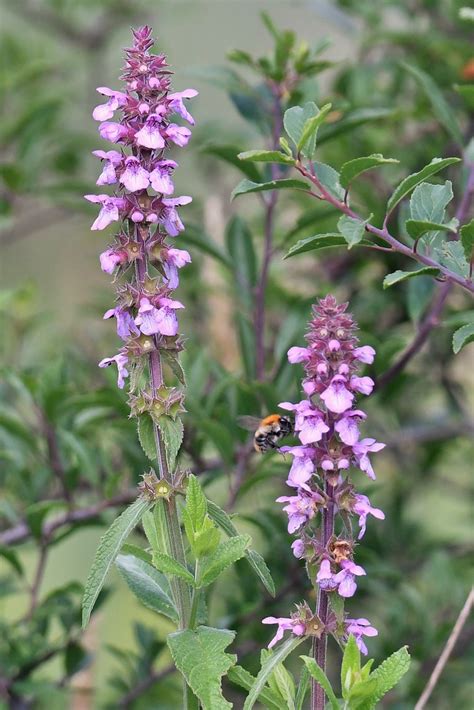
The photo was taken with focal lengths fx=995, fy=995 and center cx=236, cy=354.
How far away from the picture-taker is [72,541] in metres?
2.44

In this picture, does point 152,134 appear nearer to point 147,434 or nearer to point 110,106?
point 110,106

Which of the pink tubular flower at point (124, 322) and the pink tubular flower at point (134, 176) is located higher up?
the pink tubular flower at point (134, 176)

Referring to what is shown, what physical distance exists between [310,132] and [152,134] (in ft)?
0.53

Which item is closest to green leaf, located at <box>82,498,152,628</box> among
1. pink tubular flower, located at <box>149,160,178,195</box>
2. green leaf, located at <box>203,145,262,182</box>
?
pink tubular flower, located at <box>149,160,178,195</box>

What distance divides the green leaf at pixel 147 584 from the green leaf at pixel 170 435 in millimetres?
117

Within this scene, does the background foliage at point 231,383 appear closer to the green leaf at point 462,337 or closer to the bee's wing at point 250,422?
the bee's wing at point 250,422

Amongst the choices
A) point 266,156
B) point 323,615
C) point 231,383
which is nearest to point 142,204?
point 266,156

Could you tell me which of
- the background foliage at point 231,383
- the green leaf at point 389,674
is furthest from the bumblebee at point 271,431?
the green leaf at point 389,674

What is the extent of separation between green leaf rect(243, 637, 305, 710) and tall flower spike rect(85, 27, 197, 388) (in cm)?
23

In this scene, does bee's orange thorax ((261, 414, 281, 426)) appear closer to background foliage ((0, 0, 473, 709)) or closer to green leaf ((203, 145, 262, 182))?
background foliage ((0, 0, 473, 709))

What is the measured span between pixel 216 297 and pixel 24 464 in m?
0.75

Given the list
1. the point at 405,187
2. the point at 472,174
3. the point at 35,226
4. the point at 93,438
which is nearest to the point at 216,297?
the point at 35,226

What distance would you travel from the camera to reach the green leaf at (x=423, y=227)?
0.78 meters

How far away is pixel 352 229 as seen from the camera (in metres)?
0.79
